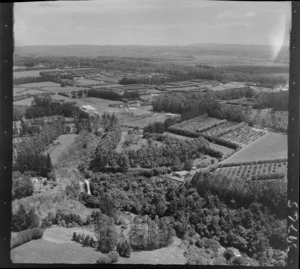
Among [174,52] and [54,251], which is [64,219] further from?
[174,52]

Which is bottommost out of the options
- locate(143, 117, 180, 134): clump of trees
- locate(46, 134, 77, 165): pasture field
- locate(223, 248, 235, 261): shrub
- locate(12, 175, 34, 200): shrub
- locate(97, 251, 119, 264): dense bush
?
locate(97, 251, 119, 264): dense bush

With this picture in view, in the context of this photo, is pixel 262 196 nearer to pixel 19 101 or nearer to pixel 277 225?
pixel 277 225

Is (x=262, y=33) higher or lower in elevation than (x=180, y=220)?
higher

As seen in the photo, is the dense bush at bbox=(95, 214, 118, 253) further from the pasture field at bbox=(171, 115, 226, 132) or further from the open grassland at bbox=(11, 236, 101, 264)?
the pasture field at bbox=(171, 115, 226, 132)

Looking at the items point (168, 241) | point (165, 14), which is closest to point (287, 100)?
point (165, 14)

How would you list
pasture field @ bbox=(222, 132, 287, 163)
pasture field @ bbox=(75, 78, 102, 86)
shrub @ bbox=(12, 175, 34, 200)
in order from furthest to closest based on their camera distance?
pasture field @ bbox=(75, 78, 102, 86)
shrub @ bbox=(12, 175, 34, 200)
pasture field @ bbox=(222, 132, 287, 163)

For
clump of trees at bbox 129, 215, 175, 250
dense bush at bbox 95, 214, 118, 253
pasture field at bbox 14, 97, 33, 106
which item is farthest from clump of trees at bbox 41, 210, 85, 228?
pasture field at bbox 14, 97, 33, 106
